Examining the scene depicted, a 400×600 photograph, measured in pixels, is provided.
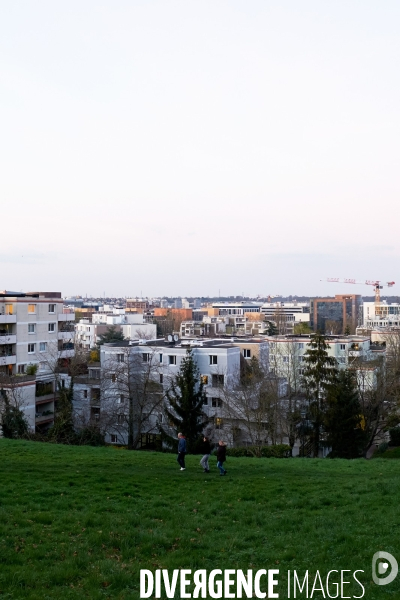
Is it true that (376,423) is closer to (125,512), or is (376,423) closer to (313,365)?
(313,365)

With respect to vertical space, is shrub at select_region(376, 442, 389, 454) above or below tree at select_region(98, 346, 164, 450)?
below

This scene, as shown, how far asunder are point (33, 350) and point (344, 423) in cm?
3239

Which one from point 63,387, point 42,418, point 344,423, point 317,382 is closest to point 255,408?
point 317,382

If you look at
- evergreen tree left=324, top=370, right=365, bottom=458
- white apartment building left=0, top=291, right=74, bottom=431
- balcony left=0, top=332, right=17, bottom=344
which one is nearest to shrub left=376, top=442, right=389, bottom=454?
evergreen tree left=324, top=370, right=365, bottom=458

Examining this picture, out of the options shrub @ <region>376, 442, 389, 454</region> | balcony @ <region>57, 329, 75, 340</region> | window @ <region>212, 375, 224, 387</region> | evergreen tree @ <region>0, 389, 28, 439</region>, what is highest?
balcony @ <region>57, 329, 75, 340</region>

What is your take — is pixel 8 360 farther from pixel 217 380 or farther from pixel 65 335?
pixel 217 380

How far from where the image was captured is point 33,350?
56.1 metres

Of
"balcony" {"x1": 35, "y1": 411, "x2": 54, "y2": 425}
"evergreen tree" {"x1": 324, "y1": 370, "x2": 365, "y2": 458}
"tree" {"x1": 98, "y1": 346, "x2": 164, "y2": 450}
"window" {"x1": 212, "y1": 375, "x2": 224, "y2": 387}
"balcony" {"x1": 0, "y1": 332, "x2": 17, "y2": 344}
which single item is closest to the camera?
"evergreen tree" {"x1": 324, "y1": 370, "x2": 365, "y2": 458}

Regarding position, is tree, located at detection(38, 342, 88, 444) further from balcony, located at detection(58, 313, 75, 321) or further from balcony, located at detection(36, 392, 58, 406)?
balcony, located at detection(58, 313, 75, 321)

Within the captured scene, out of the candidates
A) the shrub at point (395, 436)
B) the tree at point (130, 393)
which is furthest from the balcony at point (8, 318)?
the shrub at point (395, 436)

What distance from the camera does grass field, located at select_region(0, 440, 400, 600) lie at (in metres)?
9.52

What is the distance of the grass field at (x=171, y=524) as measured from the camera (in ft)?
31.2

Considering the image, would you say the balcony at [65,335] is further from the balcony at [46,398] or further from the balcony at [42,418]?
the balcony at [42,418]

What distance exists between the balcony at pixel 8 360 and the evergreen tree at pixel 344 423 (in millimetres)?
30277
